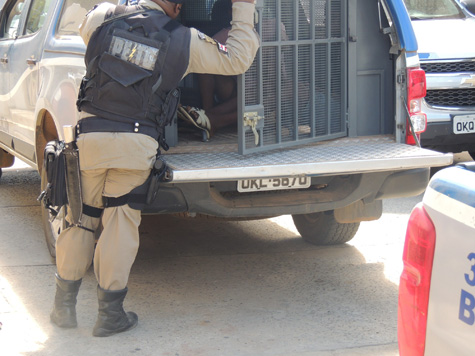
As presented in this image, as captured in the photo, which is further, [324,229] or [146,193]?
[324,229]

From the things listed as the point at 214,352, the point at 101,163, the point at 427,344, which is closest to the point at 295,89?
the point at 101,163

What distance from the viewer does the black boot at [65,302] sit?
4387 mm

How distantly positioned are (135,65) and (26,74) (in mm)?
1949

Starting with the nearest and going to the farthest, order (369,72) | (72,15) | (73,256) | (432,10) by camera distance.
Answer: (73,256) → (369,72) → (72,15) → (432,10)

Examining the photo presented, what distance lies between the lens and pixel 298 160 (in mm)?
4453

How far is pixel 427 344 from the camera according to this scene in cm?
241

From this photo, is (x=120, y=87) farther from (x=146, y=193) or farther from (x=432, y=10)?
(x=432, y=10)

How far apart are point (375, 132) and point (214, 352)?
1.98 metres

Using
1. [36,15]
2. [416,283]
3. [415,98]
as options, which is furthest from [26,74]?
[416,283]

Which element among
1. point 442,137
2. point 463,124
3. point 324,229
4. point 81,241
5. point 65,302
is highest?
point 81,241

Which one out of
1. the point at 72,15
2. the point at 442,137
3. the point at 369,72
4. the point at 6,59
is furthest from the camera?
the point at 442,137

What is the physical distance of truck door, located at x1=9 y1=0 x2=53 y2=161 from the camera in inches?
221

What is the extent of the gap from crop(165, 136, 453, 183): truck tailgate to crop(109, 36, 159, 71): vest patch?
1.87 feet

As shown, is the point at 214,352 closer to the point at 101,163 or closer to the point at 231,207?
the point at 231,207
